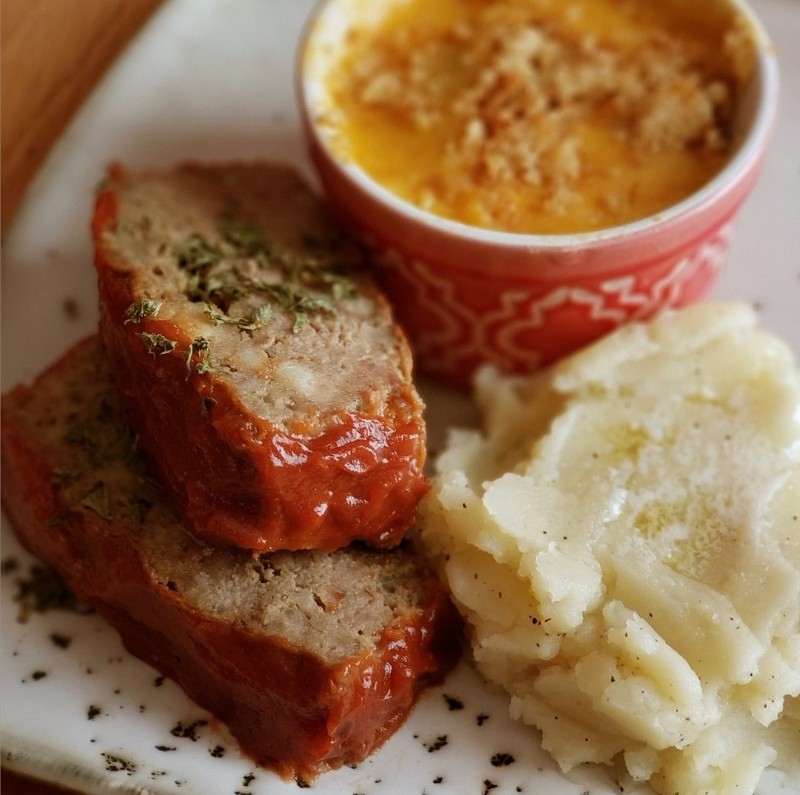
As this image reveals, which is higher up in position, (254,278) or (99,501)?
(254,278)

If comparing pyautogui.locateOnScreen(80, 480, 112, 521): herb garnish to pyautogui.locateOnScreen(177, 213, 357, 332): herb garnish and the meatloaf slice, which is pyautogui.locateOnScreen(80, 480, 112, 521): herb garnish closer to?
the meatloaf slice

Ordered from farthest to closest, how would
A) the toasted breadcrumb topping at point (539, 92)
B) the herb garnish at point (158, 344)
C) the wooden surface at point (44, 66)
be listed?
the wooden surface at point (44, 66)
the toasted breadcrumb topping at point (539, 92)
the herb garnish at point (158, 344)

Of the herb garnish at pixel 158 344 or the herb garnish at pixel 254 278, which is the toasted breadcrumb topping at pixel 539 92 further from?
the herb garnish at pixel 158 344

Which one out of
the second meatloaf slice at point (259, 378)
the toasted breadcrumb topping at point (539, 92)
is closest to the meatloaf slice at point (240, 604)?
the second meatloaf slice at point (259, 378)

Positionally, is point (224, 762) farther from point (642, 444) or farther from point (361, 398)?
point (642, 444)

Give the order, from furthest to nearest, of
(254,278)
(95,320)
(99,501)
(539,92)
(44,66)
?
(44,66) → (95,320) → (539,92) → (254,278) → (99,501)

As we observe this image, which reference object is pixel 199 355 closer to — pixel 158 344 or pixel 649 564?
pixel 158 344

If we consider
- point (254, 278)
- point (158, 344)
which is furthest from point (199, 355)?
point (254, 278)
